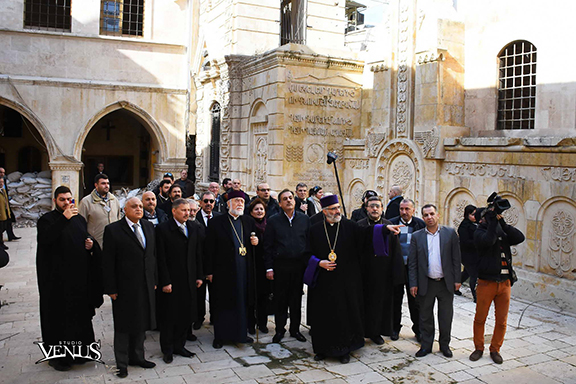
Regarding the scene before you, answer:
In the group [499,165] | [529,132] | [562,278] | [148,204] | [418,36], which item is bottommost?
[562,278]

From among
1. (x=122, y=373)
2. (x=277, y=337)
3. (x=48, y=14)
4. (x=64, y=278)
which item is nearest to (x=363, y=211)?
(x=277, y=337)

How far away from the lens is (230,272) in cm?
656

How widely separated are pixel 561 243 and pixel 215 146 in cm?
1176

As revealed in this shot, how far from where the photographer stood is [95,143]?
944 inches

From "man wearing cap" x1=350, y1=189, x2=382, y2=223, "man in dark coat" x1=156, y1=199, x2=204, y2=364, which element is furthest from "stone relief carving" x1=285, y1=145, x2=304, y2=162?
"man in dark coat" x1=156, y1=199, x2=204, y2=364

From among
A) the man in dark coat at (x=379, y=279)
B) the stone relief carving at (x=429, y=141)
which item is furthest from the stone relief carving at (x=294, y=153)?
the man in dark coat at (x=379, y=279)

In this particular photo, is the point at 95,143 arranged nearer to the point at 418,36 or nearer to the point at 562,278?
the point at 418,36

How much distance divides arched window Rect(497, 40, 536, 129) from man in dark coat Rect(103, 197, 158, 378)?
7.81 m

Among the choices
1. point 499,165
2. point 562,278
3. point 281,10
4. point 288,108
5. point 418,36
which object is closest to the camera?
point 562,278

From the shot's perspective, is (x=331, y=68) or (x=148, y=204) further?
(x=331, y=68)

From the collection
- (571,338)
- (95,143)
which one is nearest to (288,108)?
(571,338)

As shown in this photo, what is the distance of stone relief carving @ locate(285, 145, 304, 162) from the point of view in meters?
13.5

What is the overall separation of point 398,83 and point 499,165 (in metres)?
3.34

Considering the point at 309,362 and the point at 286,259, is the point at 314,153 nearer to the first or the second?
the point at 286,259
